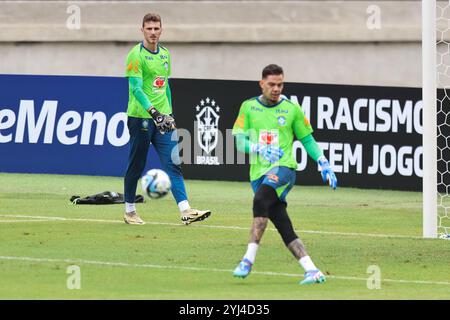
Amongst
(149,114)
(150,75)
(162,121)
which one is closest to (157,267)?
(162,121)

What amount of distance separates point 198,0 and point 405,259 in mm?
15717

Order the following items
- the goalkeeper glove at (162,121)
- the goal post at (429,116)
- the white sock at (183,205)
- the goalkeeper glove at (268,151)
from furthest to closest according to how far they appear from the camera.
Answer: the white sock at (183,205) → the goal post at (429,116) → the goalkeeper glove at (162,121) → the goalkeeper glove at (268,151)

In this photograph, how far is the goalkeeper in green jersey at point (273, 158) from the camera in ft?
40.2

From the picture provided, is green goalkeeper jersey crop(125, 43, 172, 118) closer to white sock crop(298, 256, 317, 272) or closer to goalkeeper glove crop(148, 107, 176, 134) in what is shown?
goalkeeper glove crop(148, 107, 176, 134)

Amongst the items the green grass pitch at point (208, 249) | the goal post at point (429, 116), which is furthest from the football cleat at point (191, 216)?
the goal post at point (429, 116)

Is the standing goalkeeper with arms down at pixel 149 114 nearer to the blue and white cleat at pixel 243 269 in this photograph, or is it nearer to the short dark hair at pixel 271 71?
the short dark hair at pixel 271 71

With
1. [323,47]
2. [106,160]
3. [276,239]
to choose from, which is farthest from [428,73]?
[323,47]

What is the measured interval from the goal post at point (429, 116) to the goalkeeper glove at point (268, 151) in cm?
396

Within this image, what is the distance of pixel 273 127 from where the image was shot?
12.5 m

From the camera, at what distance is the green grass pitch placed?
1175 cm

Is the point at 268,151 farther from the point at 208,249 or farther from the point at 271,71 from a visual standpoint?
the point at 208,249

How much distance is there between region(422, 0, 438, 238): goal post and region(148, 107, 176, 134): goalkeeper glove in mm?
2894

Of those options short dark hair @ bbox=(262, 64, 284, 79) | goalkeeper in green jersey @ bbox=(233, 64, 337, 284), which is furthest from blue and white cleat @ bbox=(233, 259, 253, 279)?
short dark hair @ bbox=(262, 64, 284, 79)
